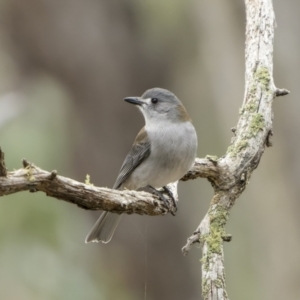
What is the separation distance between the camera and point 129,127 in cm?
658

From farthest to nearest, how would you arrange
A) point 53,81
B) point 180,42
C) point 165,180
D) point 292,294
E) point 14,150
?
point 180,42 → point 53,81 → point 292,294 → point 14,150 → point 165,180

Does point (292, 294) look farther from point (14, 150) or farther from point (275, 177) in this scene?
point (14, 150)

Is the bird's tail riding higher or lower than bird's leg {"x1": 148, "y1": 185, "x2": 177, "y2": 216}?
lower

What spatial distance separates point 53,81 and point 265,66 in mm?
3467

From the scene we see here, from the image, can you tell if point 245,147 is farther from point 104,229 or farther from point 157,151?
point 104,229

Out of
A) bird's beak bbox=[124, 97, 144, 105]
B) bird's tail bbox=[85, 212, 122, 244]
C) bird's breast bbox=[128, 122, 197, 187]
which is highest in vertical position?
bird's beak bbox=[124, 97, 144, 105]

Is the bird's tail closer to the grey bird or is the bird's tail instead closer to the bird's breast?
the grey bird

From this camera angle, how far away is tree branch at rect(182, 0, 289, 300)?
2.90 meters

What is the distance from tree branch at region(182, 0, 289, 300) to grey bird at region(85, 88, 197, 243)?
26cm

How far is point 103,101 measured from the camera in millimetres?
6590

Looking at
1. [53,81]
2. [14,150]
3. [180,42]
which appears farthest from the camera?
[180,42]

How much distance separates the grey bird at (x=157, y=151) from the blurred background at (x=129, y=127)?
1.79 metres

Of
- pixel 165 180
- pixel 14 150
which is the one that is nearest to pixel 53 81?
pixel 14 150

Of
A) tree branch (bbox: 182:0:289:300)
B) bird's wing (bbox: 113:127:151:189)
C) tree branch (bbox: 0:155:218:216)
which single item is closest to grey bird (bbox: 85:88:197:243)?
bird's wing (bbox: 113:127:151:189)
